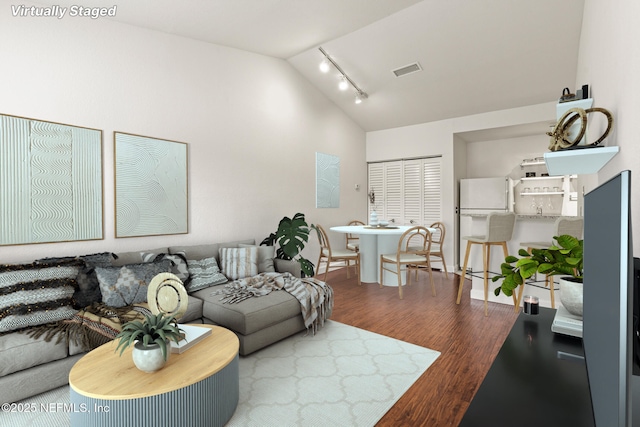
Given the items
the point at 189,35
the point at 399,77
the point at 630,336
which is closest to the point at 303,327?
the point at 630,336

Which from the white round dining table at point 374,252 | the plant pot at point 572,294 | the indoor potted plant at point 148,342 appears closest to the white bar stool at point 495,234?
the white round dining table at point 374,252

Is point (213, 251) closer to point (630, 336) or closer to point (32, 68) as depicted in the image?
point (32, 68)

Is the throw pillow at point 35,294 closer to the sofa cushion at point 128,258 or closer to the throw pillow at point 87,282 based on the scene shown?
the throw pillow at point 87,282

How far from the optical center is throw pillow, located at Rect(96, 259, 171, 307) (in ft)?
8.07

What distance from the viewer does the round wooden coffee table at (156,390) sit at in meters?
1.44

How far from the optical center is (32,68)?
255 cm

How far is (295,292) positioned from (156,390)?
152 centimetres

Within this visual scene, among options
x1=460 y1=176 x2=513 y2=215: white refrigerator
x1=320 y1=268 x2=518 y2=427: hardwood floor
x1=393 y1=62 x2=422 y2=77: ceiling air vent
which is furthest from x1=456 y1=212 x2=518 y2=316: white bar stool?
x1=393 y1=62 x2=422 y2=77: ceiling air vent

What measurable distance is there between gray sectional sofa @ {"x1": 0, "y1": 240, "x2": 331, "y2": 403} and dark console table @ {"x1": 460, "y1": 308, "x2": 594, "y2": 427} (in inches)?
70.8

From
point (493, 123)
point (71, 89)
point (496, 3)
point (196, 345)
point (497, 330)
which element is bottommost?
point (497, 330)

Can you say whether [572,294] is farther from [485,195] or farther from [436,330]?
[485,195]

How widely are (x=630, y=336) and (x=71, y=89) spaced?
3.66 meters

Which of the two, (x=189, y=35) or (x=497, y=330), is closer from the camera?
(x=497, y=330)

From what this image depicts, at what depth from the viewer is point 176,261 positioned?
2980 mm
